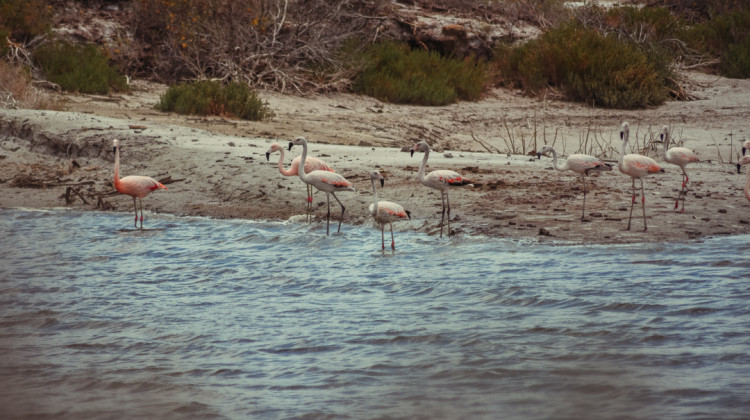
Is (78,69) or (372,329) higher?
(78,69)

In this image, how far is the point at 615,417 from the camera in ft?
14.4

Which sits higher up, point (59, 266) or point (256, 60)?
A: point (256, 60)

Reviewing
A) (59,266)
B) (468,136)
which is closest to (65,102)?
(468,136)

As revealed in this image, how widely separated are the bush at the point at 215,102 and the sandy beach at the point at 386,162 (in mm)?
376

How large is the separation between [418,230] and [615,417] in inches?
206

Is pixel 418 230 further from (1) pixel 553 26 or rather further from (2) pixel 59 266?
(1) pixel 553 26

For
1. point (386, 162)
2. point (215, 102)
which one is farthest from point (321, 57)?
point (386, 162)

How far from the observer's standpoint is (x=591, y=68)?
18.5 meters

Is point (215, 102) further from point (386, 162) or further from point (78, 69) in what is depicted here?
point (386, 162)

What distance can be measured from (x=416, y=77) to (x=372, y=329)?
43.6ft

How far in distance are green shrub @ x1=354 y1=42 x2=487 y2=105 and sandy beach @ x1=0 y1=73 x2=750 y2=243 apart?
16.9 inches

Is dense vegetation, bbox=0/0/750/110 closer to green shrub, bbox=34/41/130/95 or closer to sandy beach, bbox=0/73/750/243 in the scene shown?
green shrub, bbox=34/41/130/95

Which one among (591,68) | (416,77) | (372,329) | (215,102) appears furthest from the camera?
(416,77)

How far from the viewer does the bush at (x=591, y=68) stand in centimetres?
1812
